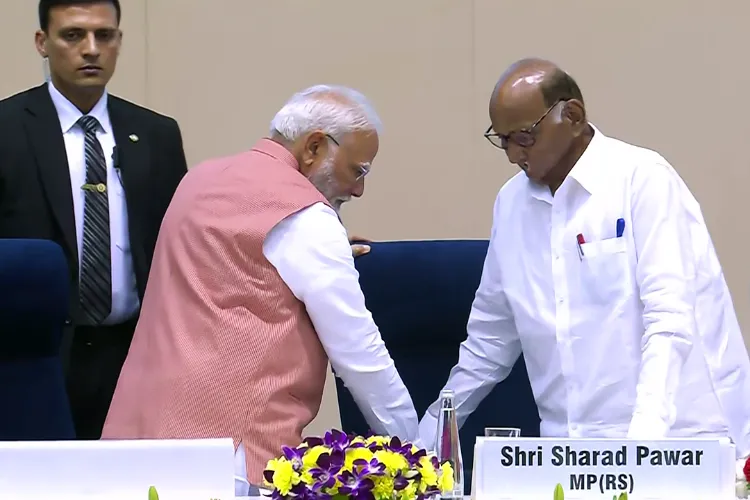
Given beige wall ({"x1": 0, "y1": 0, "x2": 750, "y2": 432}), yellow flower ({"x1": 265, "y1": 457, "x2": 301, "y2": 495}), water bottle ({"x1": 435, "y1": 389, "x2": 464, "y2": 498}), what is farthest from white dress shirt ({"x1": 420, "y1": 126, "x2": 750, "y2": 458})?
beige wall ({"x1": 0, "y1": 0, "x2": 750, "y2": 432})

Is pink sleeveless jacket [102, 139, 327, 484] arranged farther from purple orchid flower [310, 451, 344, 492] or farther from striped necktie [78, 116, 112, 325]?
purple orchid flower [310, 451, 344, 492]

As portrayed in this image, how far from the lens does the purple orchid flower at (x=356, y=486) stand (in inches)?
58.1

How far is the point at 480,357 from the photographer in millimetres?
2633

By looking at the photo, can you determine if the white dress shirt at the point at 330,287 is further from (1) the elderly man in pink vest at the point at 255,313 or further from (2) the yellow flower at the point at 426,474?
(2) the yellow flower at the point at 426,474

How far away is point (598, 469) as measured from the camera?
5.88 ft

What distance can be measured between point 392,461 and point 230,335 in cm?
69

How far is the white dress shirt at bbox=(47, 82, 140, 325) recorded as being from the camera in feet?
8.98

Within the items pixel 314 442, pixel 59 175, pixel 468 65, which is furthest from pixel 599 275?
pixel 468 65

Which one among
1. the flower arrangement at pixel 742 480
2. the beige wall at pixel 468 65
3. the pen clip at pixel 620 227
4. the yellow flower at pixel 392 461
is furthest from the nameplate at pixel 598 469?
the beige wall at pixel 468 65

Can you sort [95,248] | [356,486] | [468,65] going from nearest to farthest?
[356,486]
[95,248]
[468,65]

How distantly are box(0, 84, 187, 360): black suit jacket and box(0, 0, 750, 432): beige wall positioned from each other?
1.19m

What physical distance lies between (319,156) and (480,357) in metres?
0.64

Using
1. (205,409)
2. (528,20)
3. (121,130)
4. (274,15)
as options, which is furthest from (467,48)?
(205,409)

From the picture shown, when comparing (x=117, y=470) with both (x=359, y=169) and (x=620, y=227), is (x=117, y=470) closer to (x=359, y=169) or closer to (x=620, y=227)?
(x=359, y=169)
